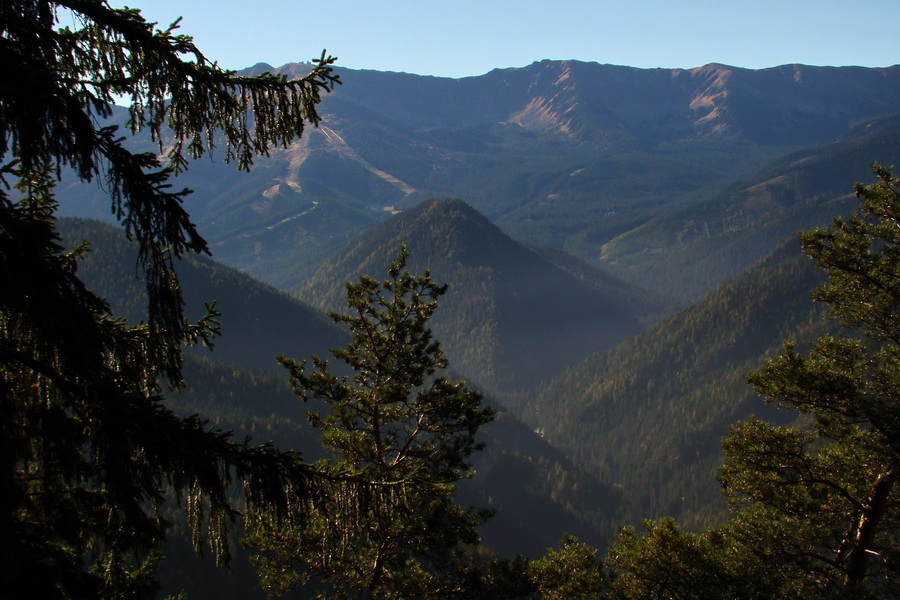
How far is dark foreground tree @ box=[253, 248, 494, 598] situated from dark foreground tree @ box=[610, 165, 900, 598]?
4.12 metres

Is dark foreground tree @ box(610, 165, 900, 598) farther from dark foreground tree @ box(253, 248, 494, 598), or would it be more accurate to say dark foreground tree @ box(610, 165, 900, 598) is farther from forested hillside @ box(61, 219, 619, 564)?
forested hillside @ box(61, 219, 619, 564)

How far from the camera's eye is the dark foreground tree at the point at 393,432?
46.5ft

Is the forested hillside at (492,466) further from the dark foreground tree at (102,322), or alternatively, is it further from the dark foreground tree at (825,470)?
the dark foreground tree at (102,322)

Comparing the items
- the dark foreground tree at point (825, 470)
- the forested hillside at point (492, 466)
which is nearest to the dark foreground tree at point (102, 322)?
the dark foreground tree at point (825, 470)

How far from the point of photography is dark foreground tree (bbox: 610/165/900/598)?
39.2 feet

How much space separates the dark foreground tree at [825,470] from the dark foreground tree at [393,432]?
412 centimetres

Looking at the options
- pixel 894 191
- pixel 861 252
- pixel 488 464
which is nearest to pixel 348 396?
pixel 861 252

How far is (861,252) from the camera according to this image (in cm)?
1271

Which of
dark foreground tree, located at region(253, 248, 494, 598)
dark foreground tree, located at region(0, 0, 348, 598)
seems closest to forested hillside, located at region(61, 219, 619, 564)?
dark foreground tree, located at region(253, 248, 494, 598)

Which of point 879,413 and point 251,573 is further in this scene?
point 251,573

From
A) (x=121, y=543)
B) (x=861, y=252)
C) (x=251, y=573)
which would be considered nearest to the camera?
(x=121, y=543)

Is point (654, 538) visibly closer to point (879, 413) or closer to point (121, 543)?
point (879, 413)

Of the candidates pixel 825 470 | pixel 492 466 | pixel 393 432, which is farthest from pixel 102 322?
pixel 492 466

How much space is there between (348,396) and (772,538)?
31.1 feet
